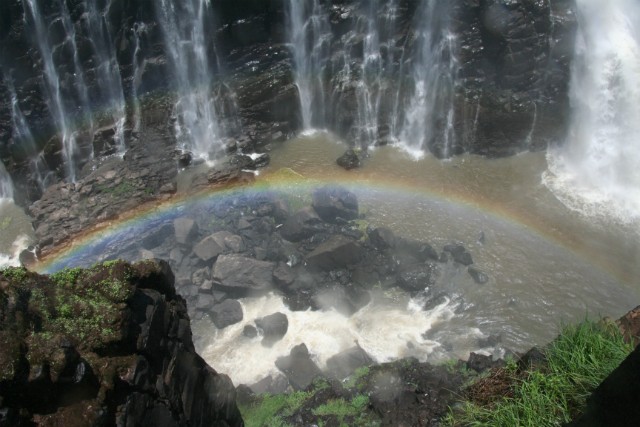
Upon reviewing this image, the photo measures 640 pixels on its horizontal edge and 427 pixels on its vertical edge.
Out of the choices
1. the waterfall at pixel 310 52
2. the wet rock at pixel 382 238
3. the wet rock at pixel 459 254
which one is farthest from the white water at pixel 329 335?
the waterfall at pixel 310 52

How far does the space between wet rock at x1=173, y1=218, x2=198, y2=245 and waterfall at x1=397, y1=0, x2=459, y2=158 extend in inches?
399

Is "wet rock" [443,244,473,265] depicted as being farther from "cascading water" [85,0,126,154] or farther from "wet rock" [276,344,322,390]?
"cascading water" [85,0,126,154]

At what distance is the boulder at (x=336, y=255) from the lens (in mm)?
16266

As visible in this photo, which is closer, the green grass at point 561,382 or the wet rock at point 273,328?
the green grass at point 561,382

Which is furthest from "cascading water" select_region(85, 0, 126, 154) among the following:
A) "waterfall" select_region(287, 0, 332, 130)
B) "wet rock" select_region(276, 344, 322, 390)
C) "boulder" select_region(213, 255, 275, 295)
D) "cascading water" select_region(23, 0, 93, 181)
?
"wet rock" select_region(276, 344, 322, 390)

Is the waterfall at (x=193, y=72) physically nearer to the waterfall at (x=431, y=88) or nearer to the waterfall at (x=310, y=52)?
the waterfall at (x=310, y=52)

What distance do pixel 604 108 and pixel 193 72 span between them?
17.3 meters

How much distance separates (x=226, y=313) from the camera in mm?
15422

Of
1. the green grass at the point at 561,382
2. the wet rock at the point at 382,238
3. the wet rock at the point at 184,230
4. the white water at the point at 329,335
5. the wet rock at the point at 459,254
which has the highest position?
the green grass at the point at 561,382

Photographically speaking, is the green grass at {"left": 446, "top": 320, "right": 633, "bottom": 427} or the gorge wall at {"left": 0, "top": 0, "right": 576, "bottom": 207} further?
the gorge wall at {"left": 0, "top": 0, "right": 576, "bottom": 207}

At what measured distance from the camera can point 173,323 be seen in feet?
26.5

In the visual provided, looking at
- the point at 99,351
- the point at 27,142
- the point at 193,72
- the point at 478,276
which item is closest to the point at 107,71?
the point at 193,72

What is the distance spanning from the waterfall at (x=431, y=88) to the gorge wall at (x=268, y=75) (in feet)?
0.15

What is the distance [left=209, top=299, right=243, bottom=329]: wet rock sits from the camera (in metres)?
15.3
